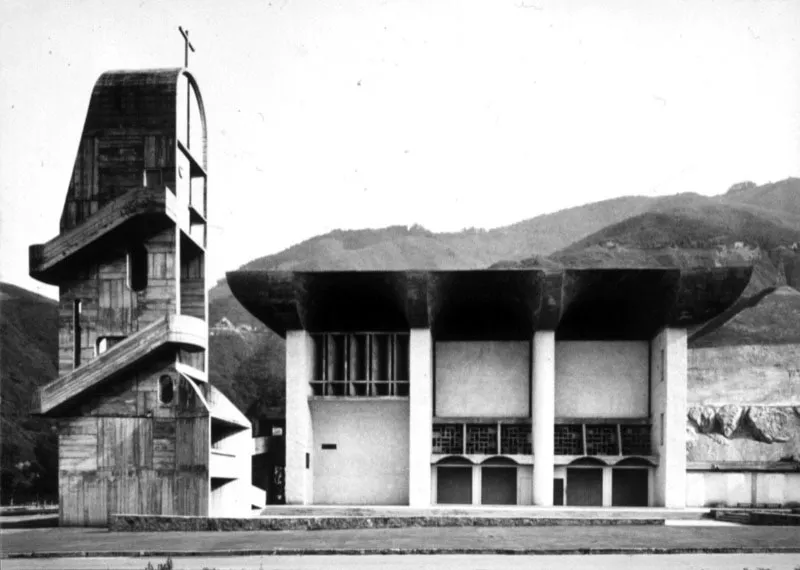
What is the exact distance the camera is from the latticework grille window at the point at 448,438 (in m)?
48.0

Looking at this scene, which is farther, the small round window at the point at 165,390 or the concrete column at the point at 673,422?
the concrete column at the point at 673,422

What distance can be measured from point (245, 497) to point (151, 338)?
366 inches

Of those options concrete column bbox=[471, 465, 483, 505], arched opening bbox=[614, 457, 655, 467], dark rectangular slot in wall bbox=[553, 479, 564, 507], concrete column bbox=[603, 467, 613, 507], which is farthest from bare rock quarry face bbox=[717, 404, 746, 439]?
concrete column bbox=[471, 465, 483, 505]

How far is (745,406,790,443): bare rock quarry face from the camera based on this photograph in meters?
74.4

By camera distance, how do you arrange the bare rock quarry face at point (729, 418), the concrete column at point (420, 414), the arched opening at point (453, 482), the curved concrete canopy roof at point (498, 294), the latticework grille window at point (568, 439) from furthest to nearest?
the bare rock quarry face at point (729, 418) < the latticework grille window at point (568, 439) < the arched opening at point (453, 482) < the concrete column at point (420, 414) < the curved concrete canopy roof at point (498, 294)

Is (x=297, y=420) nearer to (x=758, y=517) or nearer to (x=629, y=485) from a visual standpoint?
(x=629, y=485)

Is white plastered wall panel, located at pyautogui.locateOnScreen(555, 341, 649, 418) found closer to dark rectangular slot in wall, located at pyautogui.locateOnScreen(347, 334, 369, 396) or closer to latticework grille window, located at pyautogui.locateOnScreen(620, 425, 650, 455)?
latticework grille window, located at pyautogui.locateOnScreen(620, 425, 650, 455)

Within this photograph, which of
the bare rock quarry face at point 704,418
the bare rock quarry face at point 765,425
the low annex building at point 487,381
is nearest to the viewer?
the low annex building at point 487,381

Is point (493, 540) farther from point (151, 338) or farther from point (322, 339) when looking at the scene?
point (322, 339)

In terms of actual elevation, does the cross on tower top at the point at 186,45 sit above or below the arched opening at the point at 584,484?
above

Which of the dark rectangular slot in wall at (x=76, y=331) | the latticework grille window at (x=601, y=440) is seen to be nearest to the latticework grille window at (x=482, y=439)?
the latticework grille window at (x=601, y=440)

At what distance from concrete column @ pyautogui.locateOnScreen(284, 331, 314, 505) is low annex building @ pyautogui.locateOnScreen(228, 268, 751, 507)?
6cm

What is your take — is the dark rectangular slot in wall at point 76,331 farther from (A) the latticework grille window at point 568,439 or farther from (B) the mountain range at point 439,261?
(B) the mountain range at point 439,261

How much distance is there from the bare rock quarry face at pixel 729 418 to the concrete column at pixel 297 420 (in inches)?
1506
